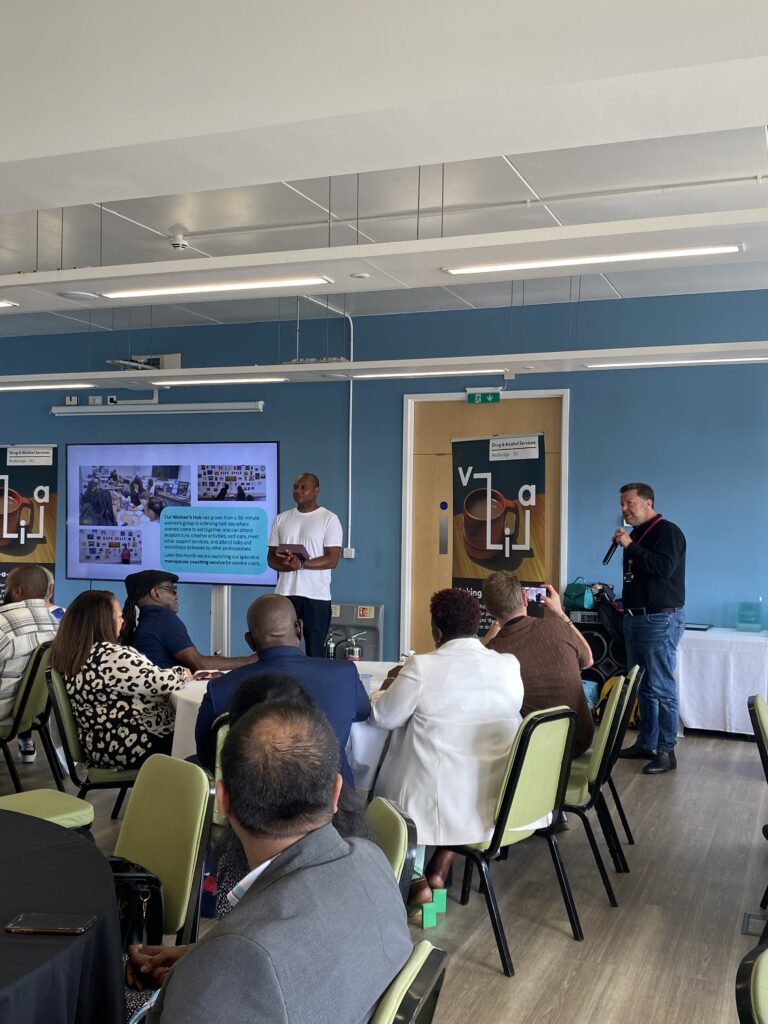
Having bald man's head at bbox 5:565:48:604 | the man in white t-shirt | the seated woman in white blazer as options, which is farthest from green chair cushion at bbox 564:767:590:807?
the man in white t-shirt

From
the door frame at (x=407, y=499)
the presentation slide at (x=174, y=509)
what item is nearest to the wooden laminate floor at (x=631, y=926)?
the door frame at (x=407, y=499)

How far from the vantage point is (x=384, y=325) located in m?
8.70

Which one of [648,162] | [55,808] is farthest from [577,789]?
[648,162]

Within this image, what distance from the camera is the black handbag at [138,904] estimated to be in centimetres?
240

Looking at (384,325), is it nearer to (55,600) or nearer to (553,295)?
(553,295)

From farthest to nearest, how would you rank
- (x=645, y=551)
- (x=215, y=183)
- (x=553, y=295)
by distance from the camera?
(x=553, y=295)
(x=645, y=551)
(x=215, y=183)

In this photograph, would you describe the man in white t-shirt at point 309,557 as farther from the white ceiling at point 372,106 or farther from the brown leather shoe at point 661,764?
the white ceiling at point 372,106

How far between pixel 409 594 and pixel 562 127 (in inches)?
236

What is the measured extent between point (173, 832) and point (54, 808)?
0.73 m

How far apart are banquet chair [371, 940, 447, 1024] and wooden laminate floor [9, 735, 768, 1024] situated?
1.70 m

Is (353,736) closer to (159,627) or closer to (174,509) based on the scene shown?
(159,627)

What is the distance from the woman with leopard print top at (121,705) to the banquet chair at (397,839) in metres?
2.02

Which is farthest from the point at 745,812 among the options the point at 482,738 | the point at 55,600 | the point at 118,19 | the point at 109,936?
the point at 55,600

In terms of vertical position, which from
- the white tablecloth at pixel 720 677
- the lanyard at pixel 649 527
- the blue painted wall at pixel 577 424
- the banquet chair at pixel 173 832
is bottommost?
the white tablecloth at pixel 720 677
